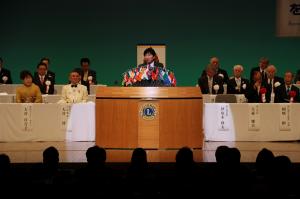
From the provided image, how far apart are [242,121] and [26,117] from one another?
3.35 meters

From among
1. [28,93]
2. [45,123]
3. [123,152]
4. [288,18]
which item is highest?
[288,18]

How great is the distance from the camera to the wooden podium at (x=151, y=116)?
8789mm

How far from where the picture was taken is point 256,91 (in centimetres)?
1070

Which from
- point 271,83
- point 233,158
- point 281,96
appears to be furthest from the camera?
point 271,83

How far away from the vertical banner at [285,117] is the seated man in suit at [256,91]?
533 millimetres

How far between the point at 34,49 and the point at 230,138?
7717 mm

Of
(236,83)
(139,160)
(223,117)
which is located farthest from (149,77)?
(139,160)

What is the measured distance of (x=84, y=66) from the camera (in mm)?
13008

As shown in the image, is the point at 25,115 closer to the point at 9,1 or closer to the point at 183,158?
the point at 183,158

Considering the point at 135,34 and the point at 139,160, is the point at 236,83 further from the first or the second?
the point at 139,160

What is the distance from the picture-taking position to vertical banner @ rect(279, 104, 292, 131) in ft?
32.8

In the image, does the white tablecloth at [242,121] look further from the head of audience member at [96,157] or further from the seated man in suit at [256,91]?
the head of audience member at [96,157]

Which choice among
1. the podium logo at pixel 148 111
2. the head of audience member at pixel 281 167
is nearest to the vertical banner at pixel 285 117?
the podium logo at pixel 148 111

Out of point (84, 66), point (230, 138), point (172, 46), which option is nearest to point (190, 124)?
point (230, 138)
